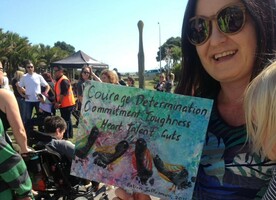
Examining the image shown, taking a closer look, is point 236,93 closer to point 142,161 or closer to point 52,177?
point 142,161

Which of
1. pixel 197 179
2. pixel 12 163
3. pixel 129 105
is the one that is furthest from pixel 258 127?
pixel 12 163

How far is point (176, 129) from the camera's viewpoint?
1.37 meters

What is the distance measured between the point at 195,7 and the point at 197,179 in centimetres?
68

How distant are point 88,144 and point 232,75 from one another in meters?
0.61

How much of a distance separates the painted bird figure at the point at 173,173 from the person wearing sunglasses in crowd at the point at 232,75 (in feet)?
0.35

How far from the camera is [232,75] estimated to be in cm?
140

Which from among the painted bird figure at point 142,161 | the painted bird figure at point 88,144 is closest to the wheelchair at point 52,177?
the painted bird figure at point 88,144

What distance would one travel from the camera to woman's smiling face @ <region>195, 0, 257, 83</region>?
1380 millimetres

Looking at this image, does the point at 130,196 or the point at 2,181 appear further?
the point at 2,181

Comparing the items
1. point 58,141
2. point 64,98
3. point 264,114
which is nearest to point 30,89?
point 64,98

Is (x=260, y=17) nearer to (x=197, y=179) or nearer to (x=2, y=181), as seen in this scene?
(x=197, y=179)

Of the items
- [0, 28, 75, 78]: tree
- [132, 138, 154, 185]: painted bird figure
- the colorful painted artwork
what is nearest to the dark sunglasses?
the colorful painted artwork

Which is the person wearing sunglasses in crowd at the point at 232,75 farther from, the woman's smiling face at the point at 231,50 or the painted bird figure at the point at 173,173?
the painted bird figure at the point at 173,173

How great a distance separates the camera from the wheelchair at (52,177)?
403 centimetres
